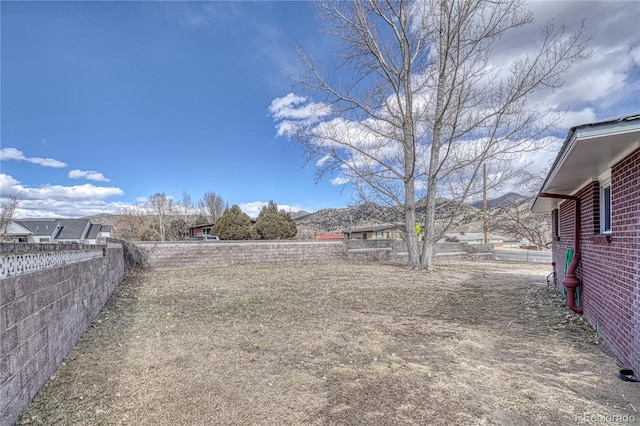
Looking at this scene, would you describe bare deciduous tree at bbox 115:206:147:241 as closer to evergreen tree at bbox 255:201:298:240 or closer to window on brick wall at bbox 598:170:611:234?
evergreen tree at bbox 255:201:298:240

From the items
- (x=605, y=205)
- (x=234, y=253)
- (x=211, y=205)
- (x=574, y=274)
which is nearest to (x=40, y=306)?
(x=605, y=205)

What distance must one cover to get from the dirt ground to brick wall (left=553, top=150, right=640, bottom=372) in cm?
27

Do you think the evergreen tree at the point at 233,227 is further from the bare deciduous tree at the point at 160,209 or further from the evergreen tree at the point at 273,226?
the bare deciduous tree at the point at 160,209

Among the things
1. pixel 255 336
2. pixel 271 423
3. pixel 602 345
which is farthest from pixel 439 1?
pixel 271 423

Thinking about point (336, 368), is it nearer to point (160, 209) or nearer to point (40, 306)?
point (40, 306)

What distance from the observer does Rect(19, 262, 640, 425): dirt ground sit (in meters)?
2.46

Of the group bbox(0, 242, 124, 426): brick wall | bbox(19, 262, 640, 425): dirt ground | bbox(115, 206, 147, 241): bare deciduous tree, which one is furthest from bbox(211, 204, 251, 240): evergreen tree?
bbox(0, 242, 124, 426): brick wall

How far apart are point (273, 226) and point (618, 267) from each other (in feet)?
92.4

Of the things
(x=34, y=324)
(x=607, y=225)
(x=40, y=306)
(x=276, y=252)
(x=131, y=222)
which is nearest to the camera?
(x=34, y=324)

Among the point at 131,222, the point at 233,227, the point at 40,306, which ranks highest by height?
the point at 131,222

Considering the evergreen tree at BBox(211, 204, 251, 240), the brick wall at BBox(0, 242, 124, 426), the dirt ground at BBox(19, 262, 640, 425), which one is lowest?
the dirt ground at BBox(19, 262, 640, 425)

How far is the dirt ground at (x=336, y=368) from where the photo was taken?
96.9 inches

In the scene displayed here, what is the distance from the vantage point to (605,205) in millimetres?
4906

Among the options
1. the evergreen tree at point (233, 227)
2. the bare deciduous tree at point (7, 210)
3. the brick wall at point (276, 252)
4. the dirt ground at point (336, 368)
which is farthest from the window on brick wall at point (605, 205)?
the evergreen tree at point (233, 227)
